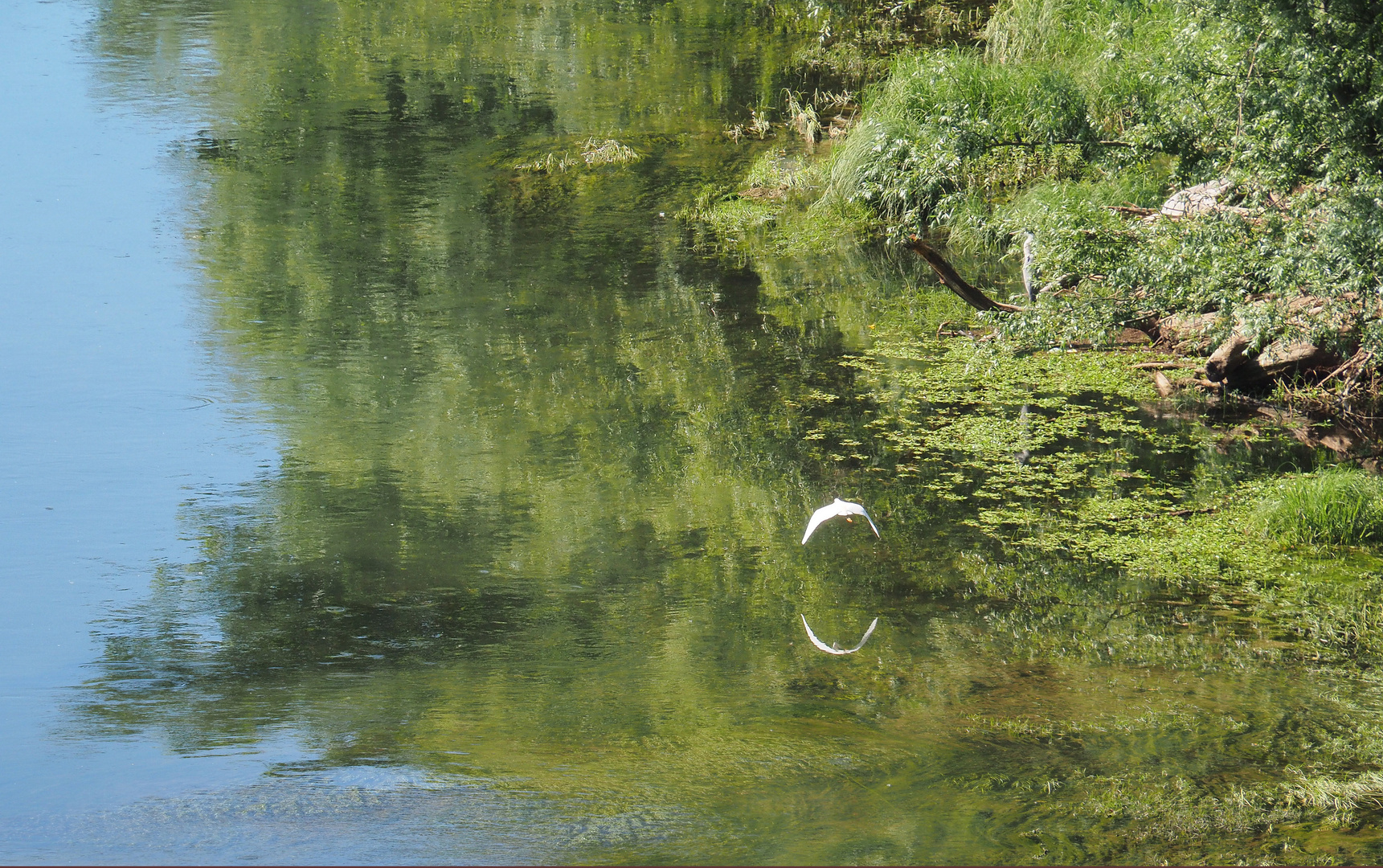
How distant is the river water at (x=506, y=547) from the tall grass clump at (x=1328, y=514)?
595 mm

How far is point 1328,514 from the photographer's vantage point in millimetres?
5695

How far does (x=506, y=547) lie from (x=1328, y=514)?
12.4 feet

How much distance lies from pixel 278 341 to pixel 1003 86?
578cm

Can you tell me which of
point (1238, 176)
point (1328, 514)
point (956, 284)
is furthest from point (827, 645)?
point (956, 284)

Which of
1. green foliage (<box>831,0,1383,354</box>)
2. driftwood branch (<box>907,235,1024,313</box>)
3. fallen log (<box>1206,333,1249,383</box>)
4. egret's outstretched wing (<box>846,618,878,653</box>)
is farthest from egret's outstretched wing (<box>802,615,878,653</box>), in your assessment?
fallen log (<box>1206,333,1249,383</box>)

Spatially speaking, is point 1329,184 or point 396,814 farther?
point 1329,184

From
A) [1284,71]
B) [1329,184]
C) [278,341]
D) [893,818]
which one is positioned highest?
[1284,71]

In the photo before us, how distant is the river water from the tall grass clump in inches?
23.4

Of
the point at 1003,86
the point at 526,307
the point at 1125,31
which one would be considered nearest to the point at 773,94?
the point at 1003,86

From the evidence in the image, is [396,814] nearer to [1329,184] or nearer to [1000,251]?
[1329,184]

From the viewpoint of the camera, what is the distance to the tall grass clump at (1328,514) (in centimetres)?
566

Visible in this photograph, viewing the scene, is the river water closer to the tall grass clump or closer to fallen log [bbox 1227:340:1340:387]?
fallen log [bbox 1227:340:1340:387]

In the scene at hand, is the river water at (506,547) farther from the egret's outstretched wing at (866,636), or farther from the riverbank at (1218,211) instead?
the riverbank at (1218,211)

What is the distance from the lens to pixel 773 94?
13.2m
